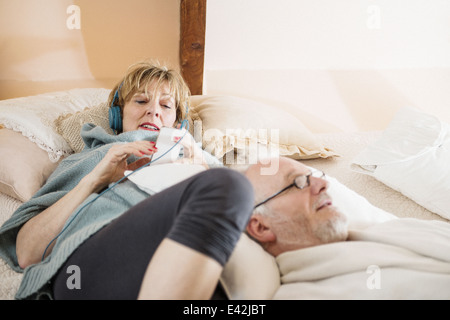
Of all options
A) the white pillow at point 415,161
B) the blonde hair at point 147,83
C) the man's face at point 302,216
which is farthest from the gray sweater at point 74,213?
the white pillow at point 415,161

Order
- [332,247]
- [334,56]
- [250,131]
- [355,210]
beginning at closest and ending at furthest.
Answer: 1. [332,247]
2. [355,210]
3. [250,131]
4. [334,56]

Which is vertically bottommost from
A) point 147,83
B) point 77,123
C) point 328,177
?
point 328,177

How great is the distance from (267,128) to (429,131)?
0.67 metres

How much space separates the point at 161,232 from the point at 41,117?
102 centimetres

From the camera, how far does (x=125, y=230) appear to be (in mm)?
641

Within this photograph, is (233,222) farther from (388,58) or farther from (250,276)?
(388,58)

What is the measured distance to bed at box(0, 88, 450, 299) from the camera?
67 centimetres

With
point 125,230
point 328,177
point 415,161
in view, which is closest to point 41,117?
point 125,230

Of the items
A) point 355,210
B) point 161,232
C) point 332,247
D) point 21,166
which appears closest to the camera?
point 161,232

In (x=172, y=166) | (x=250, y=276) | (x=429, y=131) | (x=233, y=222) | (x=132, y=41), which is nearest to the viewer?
(x=233, y=222)

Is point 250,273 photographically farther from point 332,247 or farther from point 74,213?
point 74,213

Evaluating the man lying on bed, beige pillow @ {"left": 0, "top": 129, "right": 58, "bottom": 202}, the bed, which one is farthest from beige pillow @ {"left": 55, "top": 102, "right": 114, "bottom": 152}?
the man lying on bed
